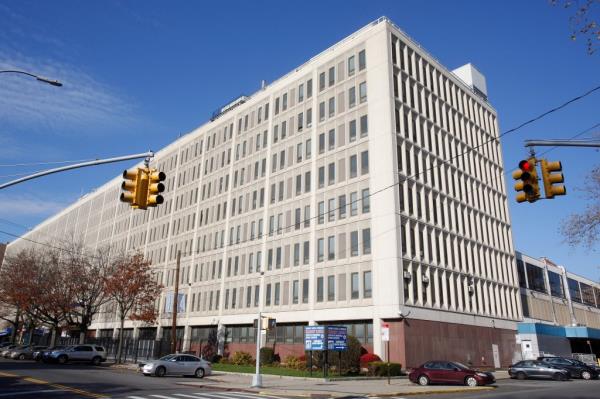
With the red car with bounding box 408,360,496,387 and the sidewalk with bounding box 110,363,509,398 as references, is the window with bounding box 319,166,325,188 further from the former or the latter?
the red car with bounding box 408,360,496,387

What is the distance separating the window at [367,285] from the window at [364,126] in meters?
12.5

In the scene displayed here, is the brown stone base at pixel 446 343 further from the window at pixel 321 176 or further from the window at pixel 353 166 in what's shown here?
the window at pixel 321 176

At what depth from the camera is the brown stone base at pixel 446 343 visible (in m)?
35.7

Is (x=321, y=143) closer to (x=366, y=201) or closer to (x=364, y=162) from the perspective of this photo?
(x=364, y=162)

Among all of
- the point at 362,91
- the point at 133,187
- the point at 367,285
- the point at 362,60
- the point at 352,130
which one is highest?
the point at 362,60

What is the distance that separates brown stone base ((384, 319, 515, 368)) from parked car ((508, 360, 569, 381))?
15.0 ft

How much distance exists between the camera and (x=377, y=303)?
37219 mm

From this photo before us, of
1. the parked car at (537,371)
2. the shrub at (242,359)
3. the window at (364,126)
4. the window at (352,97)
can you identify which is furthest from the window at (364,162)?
the shrub at (242,359)

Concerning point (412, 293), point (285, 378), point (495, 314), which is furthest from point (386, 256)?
point (495, 314)

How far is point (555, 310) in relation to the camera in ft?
225

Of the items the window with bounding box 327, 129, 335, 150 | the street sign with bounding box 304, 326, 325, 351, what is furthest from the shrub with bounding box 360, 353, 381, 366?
the window with bounding box 327, 129, 335, 150

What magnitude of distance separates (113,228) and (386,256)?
198 feet

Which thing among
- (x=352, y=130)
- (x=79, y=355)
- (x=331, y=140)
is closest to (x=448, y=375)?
(x=352, y=130)

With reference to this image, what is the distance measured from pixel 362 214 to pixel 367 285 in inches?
238
